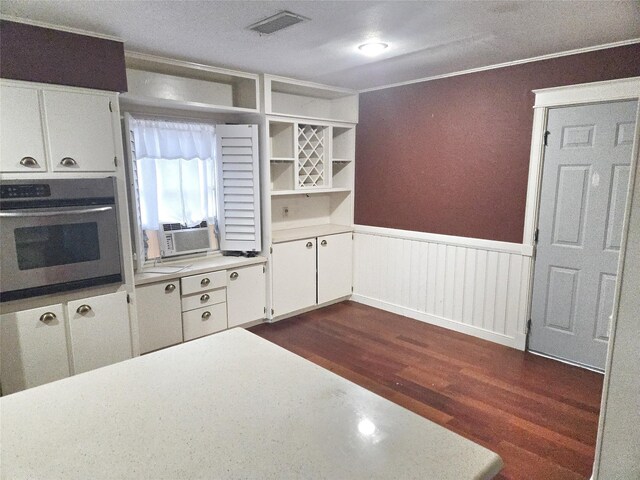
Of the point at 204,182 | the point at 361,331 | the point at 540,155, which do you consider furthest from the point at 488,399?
the point at 204,182

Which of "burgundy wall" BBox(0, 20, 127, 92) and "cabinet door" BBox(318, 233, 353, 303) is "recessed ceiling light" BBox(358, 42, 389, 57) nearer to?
"burgundy wall" BBox(0, 20, 127, 92)

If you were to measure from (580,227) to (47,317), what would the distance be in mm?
3764

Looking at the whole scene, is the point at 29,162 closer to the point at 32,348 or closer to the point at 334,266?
the point at 32,348

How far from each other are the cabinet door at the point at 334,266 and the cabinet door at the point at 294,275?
0.11m

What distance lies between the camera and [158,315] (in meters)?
3.25

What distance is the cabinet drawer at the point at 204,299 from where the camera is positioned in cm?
340

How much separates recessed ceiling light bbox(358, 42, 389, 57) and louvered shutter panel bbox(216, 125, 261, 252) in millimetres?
1249

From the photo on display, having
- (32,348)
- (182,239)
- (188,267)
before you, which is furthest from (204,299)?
(32,348)

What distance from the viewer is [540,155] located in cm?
322

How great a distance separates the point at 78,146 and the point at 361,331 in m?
2.80

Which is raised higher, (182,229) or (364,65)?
(364,65)

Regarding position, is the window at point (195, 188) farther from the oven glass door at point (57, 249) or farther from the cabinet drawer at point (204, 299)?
the oven glass door at point (57, 249)

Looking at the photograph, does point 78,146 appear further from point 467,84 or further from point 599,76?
point 599,76

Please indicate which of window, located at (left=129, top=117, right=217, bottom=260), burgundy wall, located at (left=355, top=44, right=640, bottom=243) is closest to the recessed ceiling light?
burgundy wall, located at (left=355, top=44, right=640, bottom=243)
